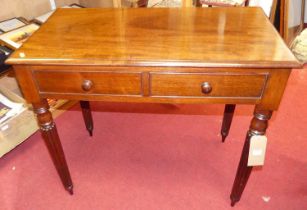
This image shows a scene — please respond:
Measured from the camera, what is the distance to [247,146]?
1037 millimetres

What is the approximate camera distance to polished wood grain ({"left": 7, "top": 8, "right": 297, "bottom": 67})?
870 millimetres

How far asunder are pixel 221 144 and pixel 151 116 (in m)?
0.48

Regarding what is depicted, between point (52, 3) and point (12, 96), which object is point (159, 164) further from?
point (52, 3)

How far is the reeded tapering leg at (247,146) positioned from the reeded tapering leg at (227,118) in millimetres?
407

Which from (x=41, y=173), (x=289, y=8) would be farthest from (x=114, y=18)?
(x=289, y=8)

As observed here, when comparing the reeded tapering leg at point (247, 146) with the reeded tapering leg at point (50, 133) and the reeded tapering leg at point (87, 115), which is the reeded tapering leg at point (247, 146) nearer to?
the reeded tapering leg at point (50, 133)

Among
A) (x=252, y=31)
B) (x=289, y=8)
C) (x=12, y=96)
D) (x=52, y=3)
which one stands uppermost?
(x=252, y=31)

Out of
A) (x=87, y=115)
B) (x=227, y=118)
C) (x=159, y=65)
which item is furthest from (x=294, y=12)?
(x=159, y=65)

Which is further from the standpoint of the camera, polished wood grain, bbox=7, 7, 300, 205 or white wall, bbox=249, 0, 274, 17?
white wall, bbox=249, 0, 274, 17

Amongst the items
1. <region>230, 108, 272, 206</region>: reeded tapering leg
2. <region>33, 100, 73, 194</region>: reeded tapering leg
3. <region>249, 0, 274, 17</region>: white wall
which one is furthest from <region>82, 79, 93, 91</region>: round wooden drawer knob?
<region>249, 0, 274, 17</region>: white wall

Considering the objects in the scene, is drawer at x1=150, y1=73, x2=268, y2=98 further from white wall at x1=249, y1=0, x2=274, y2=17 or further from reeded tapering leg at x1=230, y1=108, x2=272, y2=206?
white wall at x1=249, y1=0, x2=274, y2=17

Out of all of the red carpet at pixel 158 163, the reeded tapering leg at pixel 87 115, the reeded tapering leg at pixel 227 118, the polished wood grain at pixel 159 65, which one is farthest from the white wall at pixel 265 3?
the reeded tapering leg at pixel 87 115

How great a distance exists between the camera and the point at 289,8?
2.42m

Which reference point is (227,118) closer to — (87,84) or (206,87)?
(206,87)
